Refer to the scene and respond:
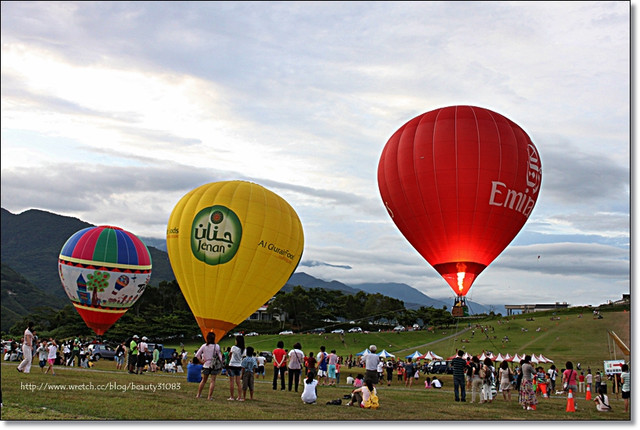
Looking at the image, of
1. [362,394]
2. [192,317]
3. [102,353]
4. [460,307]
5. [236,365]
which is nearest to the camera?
[362,394]

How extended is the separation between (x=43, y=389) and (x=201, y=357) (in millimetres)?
4231

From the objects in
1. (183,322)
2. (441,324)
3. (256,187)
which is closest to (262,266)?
(256,187)

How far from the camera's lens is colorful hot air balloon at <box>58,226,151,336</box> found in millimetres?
43125

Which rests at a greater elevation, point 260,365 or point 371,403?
point 260,365

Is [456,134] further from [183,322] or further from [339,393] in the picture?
[183,322]

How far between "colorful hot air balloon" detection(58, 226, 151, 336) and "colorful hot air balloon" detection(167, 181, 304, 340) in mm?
13158

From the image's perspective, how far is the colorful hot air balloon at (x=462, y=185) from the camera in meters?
29.9

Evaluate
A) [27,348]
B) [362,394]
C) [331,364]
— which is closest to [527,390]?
[362,394]

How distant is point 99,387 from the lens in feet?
60.9

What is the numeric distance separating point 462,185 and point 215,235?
11.6 metres

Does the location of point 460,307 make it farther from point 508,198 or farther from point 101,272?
point 101,272

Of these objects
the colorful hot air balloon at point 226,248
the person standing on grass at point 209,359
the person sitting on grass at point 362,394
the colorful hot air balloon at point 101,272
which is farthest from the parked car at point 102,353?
the person sitting on grass at point 362,394

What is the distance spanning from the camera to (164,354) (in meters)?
47.5

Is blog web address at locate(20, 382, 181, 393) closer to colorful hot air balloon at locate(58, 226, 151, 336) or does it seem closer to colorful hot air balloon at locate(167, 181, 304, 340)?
colorful hot air balloon at locate(167, 181, 304, 340)
